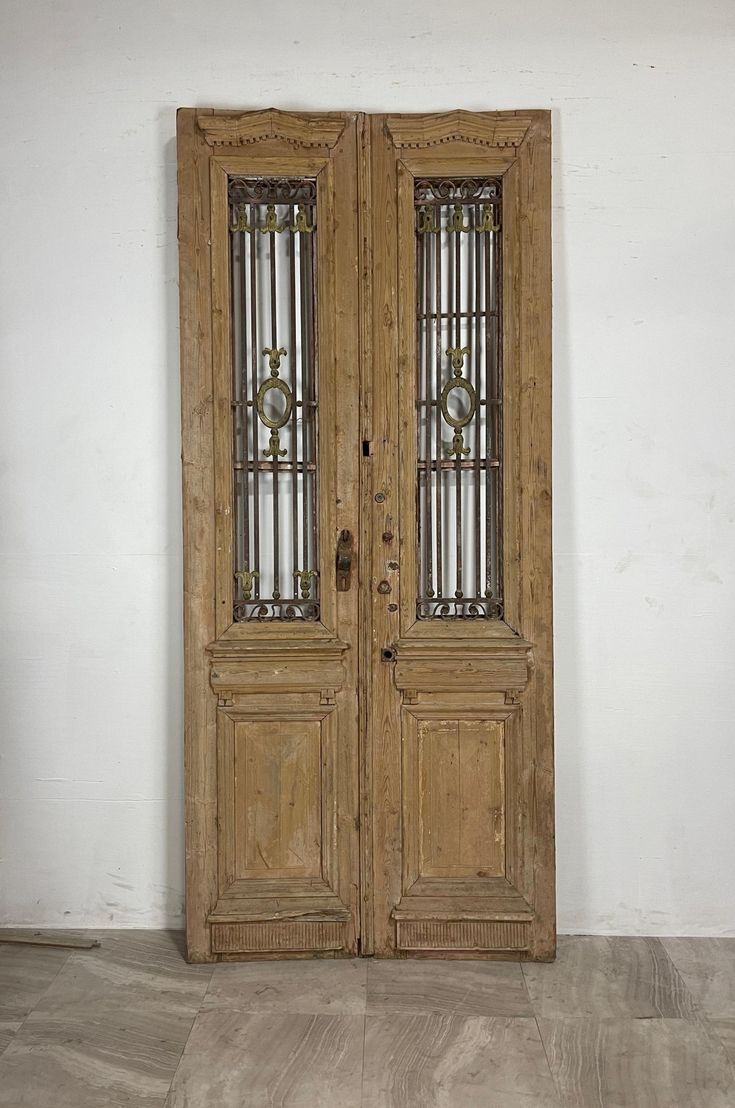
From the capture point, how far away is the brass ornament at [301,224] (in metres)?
3.00

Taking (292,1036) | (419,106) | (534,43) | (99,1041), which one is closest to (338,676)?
(292,1036)

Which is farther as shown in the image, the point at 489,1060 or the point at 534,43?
the point at 534,43

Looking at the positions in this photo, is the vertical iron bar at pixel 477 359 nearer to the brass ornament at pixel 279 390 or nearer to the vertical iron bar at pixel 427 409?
the vertical iron bar at pixel 427 409

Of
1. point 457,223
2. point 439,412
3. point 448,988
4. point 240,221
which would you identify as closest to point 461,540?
point 439,412

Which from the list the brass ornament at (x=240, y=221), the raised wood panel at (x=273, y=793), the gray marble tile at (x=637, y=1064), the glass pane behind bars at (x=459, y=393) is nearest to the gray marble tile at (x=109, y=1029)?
the raised wood panel at (x=273, y=793)

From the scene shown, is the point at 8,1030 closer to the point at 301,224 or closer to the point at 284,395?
the point at 284,395

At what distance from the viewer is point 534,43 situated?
3.06 metres

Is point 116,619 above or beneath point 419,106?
beneath

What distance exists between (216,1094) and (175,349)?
2186 mm

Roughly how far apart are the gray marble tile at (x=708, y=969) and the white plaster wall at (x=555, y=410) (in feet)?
0.23

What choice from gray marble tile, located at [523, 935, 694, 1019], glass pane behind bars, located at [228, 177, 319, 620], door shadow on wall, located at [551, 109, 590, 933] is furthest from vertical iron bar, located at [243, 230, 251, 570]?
gray marble tile, located at [523, 935, 694, 1019]

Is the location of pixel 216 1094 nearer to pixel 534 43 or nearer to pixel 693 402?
pixel 693 402

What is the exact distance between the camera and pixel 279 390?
3047mm

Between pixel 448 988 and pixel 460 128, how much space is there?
2628 mm
